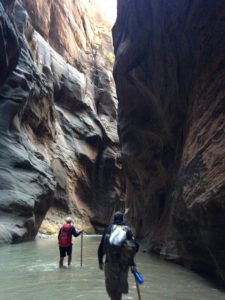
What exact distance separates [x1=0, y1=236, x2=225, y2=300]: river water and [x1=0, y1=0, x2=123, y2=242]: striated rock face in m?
7.07

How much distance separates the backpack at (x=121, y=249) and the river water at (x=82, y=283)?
2094 mm

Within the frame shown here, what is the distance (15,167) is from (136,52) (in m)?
9.82

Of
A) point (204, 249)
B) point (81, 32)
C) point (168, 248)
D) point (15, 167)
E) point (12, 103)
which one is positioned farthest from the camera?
point (81, 32)

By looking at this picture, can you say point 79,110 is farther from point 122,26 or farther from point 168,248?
point 168,248

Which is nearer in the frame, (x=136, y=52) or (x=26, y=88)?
(x=136, y=52)

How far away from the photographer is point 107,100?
51.0 metres

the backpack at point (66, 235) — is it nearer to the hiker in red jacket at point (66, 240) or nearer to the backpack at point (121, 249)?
the hiker in red jacket at point (66, 240)

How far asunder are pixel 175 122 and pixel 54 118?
2289 centimetres

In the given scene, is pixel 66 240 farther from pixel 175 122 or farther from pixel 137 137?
pixel 137 137

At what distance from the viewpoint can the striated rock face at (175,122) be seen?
902 cm

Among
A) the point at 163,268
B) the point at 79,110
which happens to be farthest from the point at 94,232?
the point at 163,268

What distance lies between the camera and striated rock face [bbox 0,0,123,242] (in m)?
22.2

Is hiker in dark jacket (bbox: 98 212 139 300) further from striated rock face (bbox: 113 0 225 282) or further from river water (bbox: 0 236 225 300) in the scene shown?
striated rock face (bbox: 113 0 225 282)

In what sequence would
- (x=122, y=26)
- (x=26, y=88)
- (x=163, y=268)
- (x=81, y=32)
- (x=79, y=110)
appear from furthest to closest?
(x=81, y=32) → (x=79, y=110) → (x=26, y=88) → (x=122, y=26) → (x=163, y=268)
